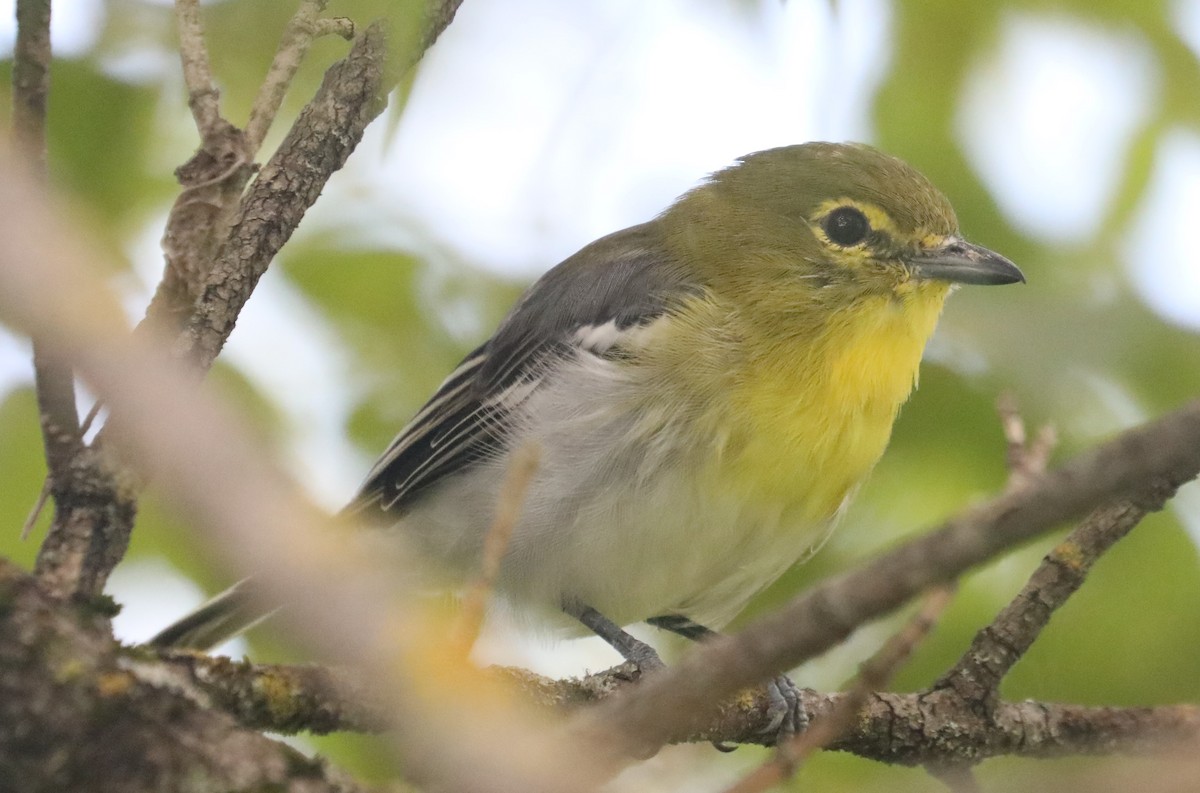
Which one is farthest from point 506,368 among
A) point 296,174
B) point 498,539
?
point 498,539

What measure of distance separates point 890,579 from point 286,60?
1803mm

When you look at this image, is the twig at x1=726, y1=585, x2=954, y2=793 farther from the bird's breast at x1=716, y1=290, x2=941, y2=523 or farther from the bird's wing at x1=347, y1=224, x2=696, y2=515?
the bird's wing at x1=347, y1=224, x2=696, y2=515

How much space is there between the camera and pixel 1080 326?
2.55m

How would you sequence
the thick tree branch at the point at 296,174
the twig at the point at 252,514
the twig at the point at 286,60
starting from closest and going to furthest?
1. the twig at the point at 252,514
2. the twig at the point at 286,60
3. the thick tree branch at the point at 296,174

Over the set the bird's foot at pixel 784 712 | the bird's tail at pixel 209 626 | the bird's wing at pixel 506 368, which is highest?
the bird's wing at pixel 506 368

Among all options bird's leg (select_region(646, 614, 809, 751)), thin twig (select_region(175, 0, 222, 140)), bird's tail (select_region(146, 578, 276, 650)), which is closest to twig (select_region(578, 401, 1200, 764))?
thin twig (select_region(175, 0, 222, 140))

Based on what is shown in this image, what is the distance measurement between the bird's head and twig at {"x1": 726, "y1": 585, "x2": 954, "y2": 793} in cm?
273

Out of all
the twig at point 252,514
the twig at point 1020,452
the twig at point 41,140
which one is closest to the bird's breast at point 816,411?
the twig at point 1020,452

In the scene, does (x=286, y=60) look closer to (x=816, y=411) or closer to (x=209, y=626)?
(x=816, y=411)

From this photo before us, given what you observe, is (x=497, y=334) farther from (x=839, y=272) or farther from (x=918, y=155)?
(x=918, y=155)

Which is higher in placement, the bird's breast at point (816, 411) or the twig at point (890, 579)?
the bird's breast at point (816, 411)

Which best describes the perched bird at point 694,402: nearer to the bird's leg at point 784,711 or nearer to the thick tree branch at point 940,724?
the bird's leg at point 784,711

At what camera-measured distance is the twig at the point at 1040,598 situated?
296cm

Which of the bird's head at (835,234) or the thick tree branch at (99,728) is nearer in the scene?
the thick tree branch at (99,728)
